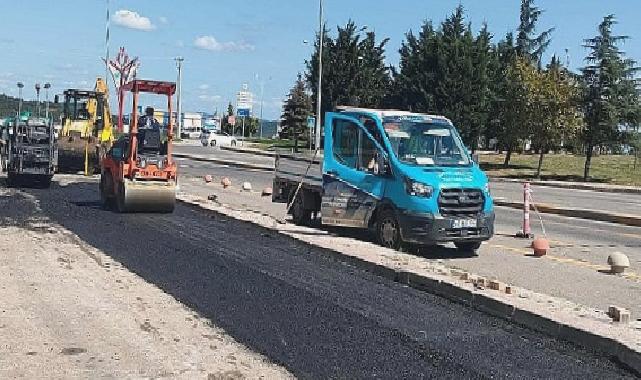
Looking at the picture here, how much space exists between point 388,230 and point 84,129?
18251 mm

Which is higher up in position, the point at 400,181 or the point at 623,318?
the point at 400,181

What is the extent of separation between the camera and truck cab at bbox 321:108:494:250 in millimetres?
12172

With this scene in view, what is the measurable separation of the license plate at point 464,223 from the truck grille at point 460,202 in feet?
0.33

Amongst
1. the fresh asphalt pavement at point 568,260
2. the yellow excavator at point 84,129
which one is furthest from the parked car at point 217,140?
the fresh asphalt pavement at point 568,260

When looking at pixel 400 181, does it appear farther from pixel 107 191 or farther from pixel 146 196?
pixel 107 191

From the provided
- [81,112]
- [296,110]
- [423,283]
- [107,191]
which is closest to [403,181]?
→ [423,283]

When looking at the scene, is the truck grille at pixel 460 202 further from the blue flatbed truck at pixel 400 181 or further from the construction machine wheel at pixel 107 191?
the construction machine wheel at pixel 107 191

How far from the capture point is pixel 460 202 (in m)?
12.3

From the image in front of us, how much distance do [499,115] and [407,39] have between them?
32.9 feet

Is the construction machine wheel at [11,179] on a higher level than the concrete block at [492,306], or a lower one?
lower

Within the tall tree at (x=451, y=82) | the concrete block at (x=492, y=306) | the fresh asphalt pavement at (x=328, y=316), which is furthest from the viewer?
the tall tree at (x=451, y=82)

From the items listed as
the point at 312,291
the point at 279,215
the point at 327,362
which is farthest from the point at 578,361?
the point at 279,215

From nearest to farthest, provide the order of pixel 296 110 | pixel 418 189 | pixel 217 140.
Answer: pixel 418 189
pixel 296 110
pixel 217 140

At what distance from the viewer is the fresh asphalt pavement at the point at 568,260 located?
1005 centimetres
